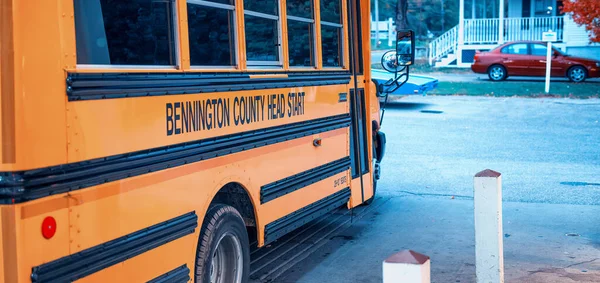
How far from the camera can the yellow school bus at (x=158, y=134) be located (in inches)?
125

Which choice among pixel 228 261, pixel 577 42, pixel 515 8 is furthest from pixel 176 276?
pixel 515 8

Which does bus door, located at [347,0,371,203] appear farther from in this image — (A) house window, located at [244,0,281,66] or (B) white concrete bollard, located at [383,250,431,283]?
(B) white concrete bollard, located at [383,250,431,283]

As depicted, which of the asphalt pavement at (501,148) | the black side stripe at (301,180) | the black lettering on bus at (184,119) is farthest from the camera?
the asphalt pavement at (501,148)

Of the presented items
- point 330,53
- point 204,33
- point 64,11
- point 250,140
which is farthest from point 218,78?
point 330,53

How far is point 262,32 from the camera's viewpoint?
543 centimetres

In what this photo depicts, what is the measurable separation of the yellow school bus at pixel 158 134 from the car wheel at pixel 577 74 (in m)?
21.6

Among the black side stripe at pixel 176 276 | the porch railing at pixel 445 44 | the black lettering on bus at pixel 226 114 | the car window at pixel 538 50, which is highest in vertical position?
the porch railing at pixel 445 44

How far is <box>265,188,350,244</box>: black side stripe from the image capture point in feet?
18.2

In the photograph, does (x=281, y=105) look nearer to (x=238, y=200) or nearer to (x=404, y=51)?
(x=238, y=200)

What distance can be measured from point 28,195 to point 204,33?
1757mm

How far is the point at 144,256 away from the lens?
391 cm

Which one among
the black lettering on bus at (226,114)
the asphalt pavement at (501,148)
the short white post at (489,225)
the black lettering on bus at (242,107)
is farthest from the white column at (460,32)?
the black lettering on bus at (226,114)

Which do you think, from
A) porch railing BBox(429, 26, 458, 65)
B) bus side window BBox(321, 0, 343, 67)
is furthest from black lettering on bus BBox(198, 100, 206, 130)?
porch railing BBox(429, 26, 458, 65)

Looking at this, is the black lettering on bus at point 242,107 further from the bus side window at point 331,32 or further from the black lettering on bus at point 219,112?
the bus side window at point 331,32
